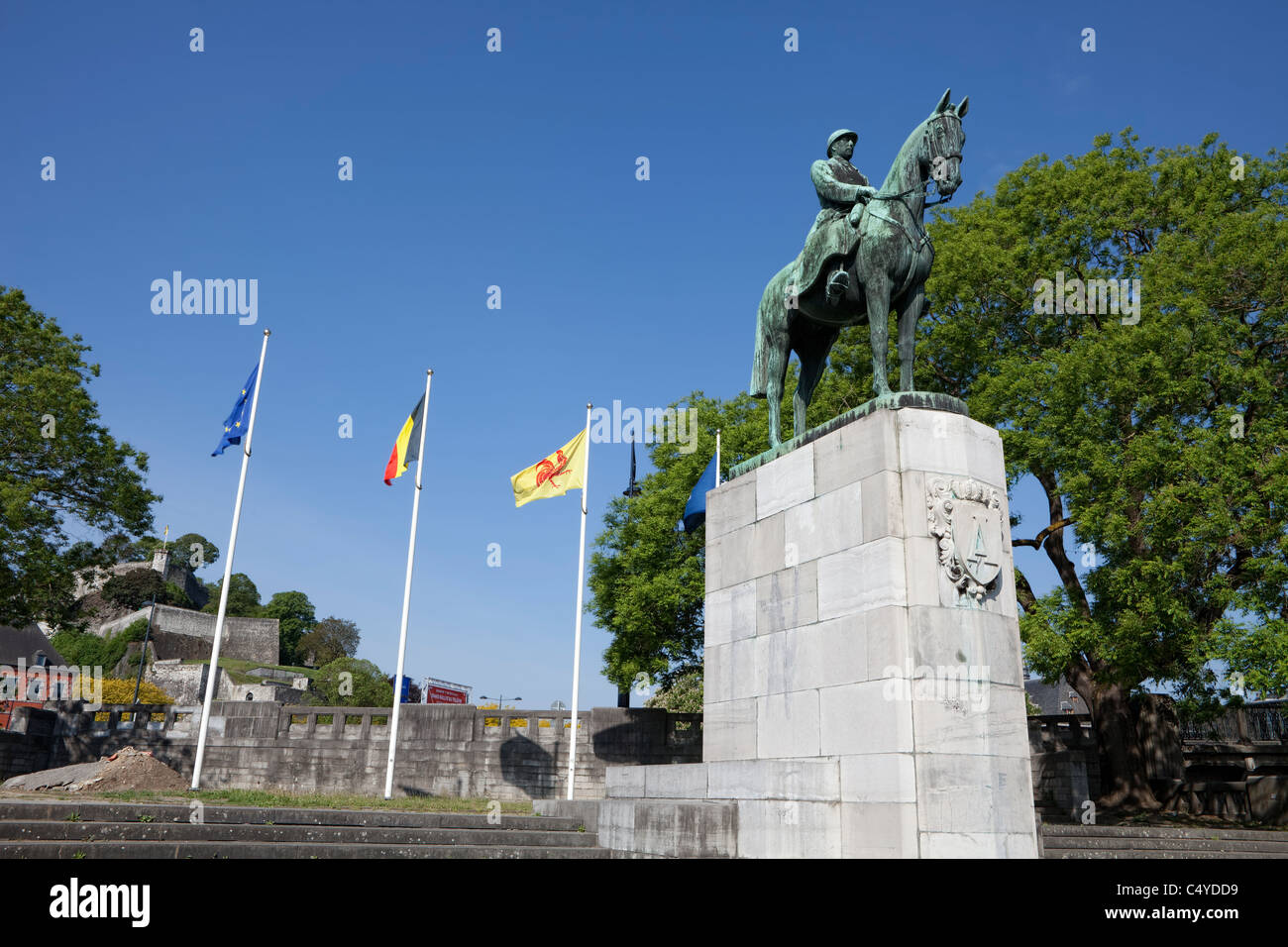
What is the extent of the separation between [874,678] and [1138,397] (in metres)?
15.7

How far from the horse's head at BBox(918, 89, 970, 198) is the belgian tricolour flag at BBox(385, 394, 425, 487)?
54.3 feet

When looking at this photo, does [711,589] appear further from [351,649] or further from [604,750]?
[351,649]

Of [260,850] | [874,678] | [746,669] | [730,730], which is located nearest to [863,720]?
[874,678]

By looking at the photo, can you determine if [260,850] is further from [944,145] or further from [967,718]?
[944,145]

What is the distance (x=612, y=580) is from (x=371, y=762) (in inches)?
406

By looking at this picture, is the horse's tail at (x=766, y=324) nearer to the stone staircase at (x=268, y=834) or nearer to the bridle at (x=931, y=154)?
the bridle at (x=931, y=154)

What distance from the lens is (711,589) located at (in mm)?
11703

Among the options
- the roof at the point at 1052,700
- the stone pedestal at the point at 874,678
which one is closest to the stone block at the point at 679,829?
the stone pedestal at the point at 874,678

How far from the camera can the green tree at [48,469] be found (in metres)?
26.6

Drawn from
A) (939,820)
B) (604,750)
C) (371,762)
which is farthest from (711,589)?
(371,762)

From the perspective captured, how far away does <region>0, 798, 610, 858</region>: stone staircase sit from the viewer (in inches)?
323

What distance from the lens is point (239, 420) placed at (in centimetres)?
2281

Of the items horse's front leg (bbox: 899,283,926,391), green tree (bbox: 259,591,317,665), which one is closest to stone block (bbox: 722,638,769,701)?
horse's front leg (bbox: 899,283,926,391)
